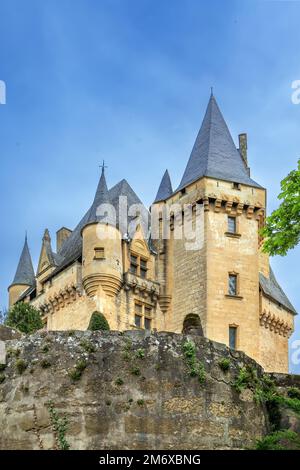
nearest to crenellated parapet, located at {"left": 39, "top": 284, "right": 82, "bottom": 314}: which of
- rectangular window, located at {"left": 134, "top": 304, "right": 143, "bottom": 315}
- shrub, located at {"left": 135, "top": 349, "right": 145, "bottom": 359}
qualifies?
rectangular window, located at {"left": 134, "top": 304, "right": 143, "bottom": 315}

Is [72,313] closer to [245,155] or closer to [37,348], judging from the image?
[245,155]

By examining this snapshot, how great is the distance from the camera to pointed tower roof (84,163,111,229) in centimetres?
4756

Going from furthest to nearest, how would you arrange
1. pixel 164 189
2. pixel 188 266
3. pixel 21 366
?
pixel 164 189 → pixel 188 266 → pixel 21 366

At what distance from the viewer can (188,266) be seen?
47812 millimetres

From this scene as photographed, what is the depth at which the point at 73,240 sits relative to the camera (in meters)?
54.3

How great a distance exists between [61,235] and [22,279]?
3438mm

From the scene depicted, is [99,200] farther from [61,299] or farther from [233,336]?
[233,336]

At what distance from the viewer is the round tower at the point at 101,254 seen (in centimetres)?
4647

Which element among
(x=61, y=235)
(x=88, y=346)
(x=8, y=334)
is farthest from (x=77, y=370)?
(x=61, y=235)

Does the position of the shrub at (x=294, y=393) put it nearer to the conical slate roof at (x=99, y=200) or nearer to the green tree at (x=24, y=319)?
the green tree at (x=24, y=319)

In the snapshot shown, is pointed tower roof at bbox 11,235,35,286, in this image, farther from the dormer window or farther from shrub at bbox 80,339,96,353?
shrub at bbox 80,339,96,353

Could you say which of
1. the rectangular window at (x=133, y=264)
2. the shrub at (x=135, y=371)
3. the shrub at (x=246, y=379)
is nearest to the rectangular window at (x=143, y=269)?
the rectangular window at (x=133, y=264)
